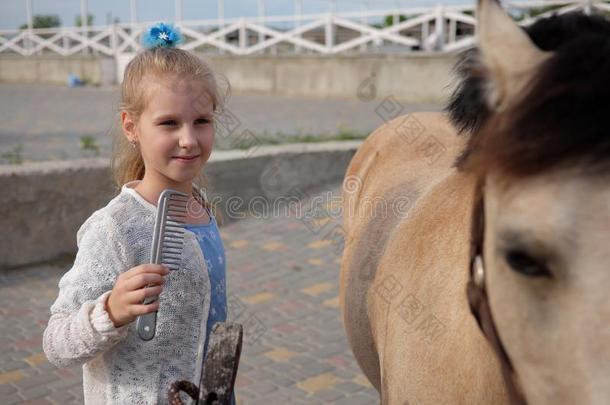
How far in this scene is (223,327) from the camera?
162 centimetres

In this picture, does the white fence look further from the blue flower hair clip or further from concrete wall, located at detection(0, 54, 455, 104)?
the blue flower hair clip

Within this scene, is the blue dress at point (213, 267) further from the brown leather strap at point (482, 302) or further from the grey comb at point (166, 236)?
the brown leather strap at point (482, 302)

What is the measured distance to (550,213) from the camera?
1.09 meters

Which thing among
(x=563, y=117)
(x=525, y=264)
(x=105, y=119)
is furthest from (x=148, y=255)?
(x=105, y=119)

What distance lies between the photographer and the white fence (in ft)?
49.2

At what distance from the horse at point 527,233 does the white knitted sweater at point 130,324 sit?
0.70 m

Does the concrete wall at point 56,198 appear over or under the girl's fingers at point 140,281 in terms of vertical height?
under

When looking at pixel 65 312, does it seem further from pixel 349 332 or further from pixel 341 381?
pixel 341 381

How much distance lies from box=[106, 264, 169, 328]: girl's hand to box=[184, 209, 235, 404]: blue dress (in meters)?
0.37

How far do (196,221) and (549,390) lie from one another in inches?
48.7

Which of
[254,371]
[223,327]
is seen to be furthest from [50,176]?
[223,327]

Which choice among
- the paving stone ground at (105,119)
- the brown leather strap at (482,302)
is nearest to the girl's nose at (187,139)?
the brown leather strap at (482,302)

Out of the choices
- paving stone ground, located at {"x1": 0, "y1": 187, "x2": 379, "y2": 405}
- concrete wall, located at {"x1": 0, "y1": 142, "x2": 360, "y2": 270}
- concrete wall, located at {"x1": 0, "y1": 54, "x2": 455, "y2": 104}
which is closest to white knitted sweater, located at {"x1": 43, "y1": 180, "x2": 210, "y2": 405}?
paving stone ground, located at {"x1": 0, "y1": 187, "x2": 379, "y2": 405}

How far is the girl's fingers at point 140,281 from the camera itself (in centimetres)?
160
